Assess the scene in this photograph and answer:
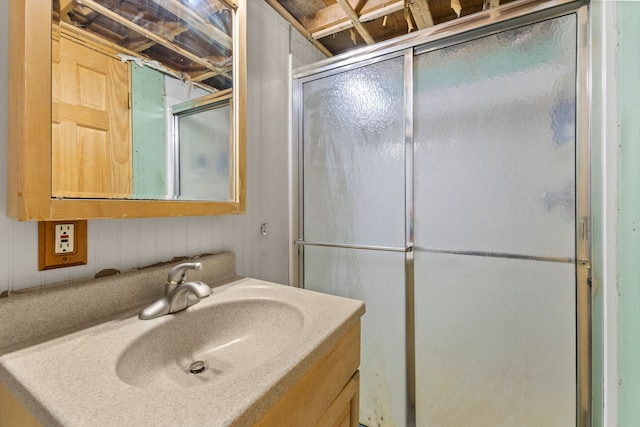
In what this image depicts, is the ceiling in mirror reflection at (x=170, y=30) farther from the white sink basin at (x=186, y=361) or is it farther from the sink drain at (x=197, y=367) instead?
the sink drain at (x=197, y=367)

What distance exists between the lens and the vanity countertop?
1.33 feet

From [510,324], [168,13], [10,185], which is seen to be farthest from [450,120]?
[10,185]

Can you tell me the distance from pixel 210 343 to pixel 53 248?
18.3 inches

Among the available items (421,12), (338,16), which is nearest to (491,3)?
(421,12)

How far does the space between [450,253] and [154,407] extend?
1121mm

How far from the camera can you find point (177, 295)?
30.5 inches

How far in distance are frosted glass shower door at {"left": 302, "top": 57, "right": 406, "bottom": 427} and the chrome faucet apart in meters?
0.81

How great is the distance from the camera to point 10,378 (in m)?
0.50

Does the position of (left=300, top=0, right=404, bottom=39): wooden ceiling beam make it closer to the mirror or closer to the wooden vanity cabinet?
the mirror

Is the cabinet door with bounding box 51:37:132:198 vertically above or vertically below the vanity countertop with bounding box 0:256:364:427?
above

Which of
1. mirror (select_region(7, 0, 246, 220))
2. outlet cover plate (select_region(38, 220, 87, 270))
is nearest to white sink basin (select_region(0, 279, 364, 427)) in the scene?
outlet cover plate (select_region(38, 220, 87, 270))

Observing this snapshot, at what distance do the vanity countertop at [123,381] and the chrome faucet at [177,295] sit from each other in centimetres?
2

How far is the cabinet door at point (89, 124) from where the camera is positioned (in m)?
0.67

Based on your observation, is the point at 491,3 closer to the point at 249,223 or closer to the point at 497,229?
the point at 497,229
